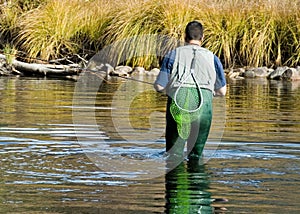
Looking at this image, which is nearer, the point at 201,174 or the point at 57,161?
the point at 201,174

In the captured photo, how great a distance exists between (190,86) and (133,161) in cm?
104

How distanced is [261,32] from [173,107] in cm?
1749

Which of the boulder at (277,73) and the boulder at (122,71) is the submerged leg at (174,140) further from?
the boulder at (277,73)

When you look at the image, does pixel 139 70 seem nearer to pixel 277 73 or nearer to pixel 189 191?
pixel 277 73

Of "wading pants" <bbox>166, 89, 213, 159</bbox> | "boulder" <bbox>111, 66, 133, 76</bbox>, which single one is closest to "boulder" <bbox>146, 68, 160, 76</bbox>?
"boulder" <bbox>111, 66, 133, 76</bbox>

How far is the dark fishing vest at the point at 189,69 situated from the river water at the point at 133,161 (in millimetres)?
824

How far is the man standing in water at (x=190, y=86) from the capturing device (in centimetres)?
881

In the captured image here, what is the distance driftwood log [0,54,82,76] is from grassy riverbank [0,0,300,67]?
1396 mm

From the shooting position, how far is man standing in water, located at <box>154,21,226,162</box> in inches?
347

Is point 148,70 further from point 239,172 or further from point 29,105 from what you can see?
point 239,172

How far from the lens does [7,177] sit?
7.95 meters

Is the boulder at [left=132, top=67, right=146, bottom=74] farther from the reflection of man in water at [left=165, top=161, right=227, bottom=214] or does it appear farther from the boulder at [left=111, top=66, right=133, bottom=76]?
the reflection of man in water at [left=165, top=161, right=227, bottom=214]

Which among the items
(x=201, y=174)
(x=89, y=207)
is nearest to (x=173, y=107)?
(x=201, y=174)

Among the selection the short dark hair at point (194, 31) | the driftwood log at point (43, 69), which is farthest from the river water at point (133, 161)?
the driftwood log at point (43, 69)
